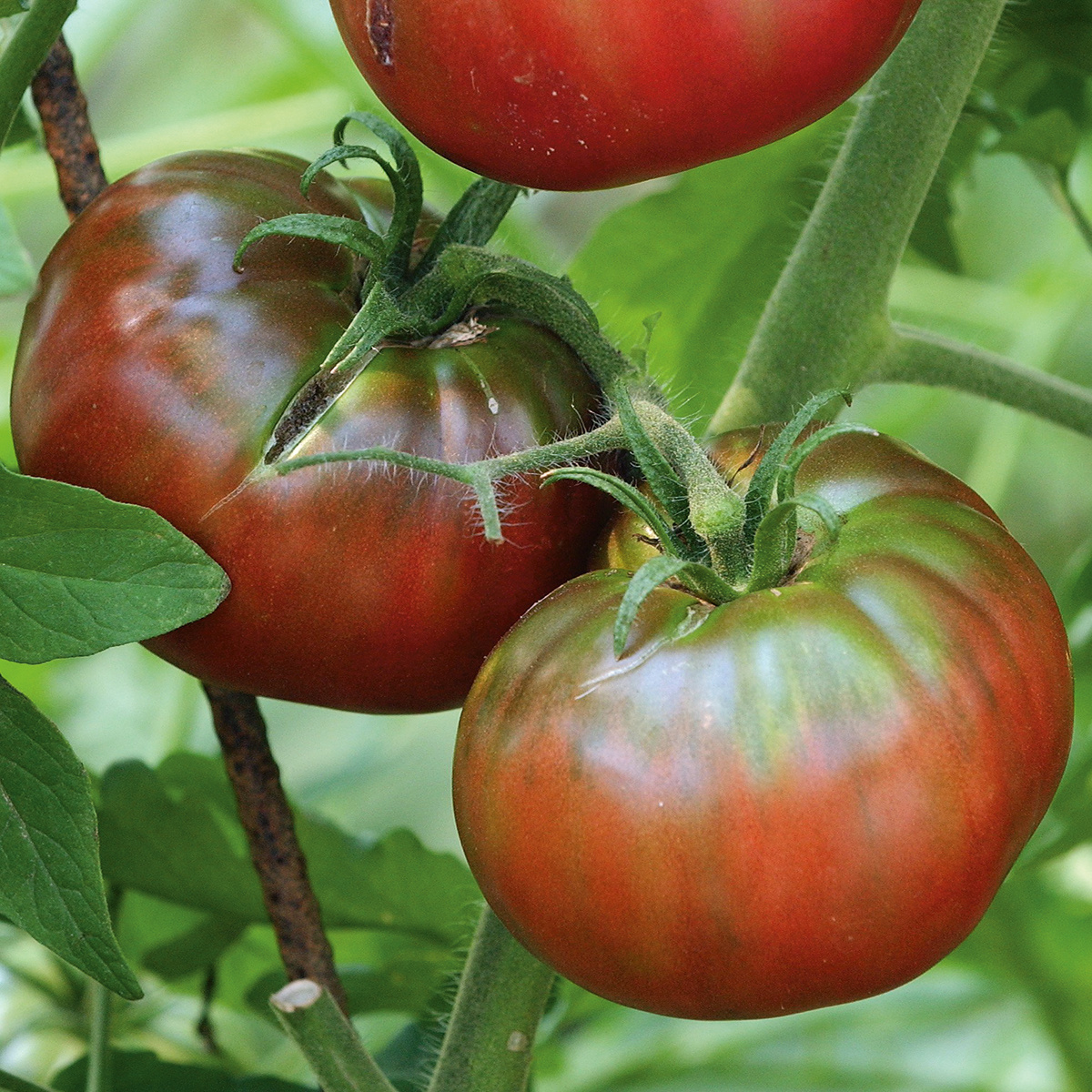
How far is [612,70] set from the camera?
1.33 ft

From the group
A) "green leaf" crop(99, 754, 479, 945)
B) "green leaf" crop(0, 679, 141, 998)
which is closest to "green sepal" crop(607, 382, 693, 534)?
"green leaf" crop(0, 679, 141, 998)

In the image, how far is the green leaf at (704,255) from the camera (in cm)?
89

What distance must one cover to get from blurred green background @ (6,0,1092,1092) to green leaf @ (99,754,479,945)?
0.05 metres

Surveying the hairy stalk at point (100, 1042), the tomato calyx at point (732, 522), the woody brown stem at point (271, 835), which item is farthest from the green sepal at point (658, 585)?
the hairy stalk at point (100, 1042)

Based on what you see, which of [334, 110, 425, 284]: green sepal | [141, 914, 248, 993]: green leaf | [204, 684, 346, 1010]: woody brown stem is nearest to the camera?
[334, 110, 425, 284]: green sepal

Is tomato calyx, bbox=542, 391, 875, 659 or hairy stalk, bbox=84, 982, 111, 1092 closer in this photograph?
tomato calyx, bbox=542, 391, 875, 659

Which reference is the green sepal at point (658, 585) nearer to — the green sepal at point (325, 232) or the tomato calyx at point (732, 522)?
the tomato calyx at point (732, 522)

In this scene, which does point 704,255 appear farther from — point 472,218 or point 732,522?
point 732,522

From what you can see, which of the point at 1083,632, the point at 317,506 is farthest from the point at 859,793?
the point at 1083,632

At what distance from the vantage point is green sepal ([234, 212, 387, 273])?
48 cm

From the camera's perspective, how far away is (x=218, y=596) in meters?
0.47

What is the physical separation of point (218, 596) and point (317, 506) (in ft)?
0.14

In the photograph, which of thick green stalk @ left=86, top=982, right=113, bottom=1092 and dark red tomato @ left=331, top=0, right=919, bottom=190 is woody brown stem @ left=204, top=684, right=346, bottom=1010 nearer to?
thick green stalk @ left=86, top=982, right=113, bottom=1092

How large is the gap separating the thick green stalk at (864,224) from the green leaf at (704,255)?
256 mm
